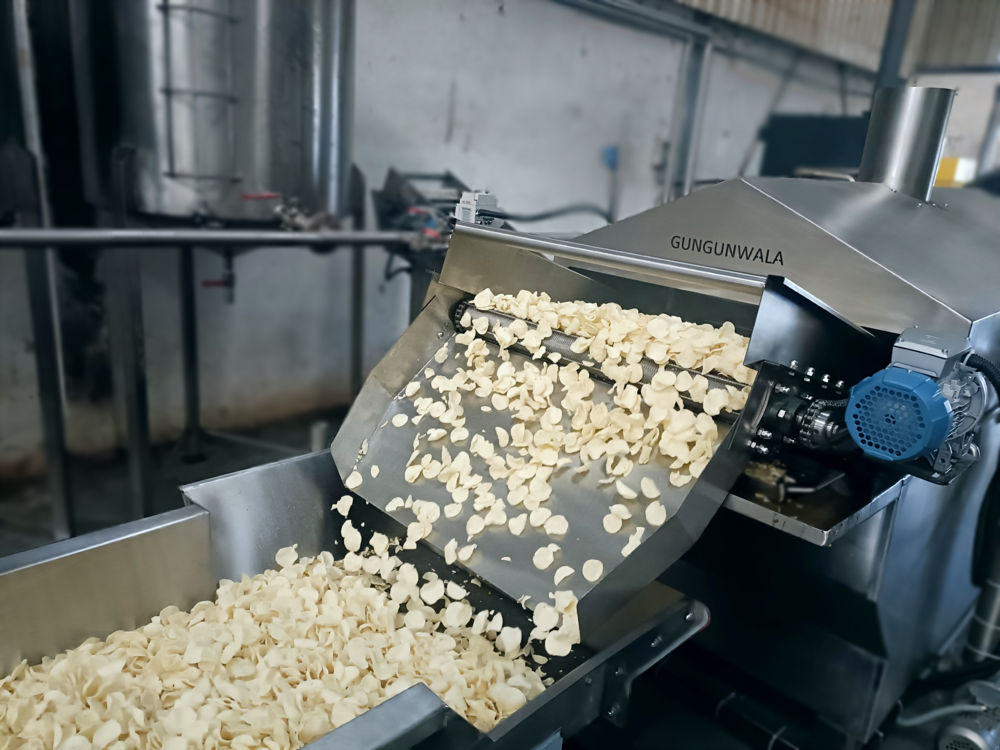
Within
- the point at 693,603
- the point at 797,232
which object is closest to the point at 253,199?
the point at 797,232

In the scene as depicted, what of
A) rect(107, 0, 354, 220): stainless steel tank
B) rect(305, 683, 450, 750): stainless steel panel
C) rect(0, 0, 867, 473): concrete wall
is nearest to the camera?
rect(305, 683, 450, 750): stainless steel panel

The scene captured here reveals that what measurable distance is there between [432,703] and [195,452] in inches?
74.8

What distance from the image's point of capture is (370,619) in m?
1.05

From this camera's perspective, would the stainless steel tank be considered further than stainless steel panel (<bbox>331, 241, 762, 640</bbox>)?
Yes

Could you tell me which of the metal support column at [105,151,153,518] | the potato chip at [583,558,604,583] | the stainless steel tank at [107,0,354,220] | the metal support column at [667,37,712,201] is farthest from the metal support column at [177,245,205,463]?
the metal support column at [667,37,712,201]

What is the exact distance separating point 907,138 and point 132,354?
2138 mm

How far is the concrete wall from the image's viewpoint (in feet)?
7.26

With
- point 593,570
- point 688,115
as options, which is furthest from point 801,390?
point 688,115

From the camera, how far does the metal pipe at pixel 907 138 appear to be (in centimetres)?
144

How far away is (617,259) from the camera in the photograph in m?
1.06

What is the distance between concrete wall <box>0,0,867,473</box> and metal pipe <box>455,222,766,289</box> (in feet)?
4.23

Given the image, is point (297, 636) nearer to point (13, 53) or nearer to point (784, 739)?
point (784, 739)

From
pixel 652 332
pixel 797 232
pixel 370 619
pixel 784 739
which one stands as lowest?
pixel 784 739

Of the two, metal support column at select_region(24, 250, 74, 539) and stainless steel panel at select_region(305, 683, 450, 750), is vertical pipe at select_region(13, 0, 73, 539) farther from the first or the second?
stainless steel panel at select_region(305, 683, 450, 750)
